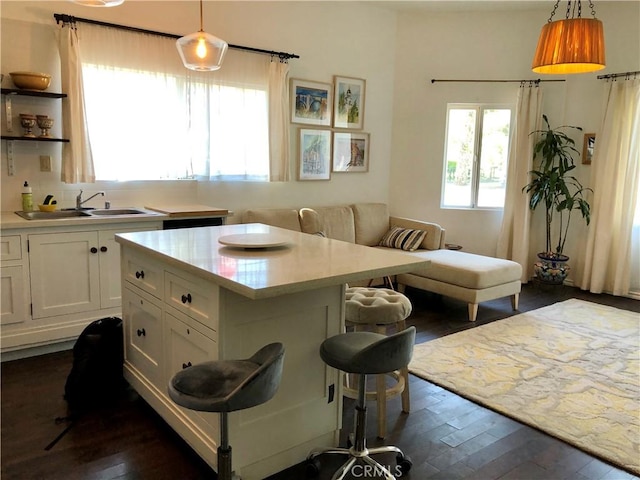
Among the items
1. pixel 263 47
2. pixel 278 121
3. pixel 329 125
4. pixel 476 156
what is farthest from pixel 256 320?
pixel 476 156

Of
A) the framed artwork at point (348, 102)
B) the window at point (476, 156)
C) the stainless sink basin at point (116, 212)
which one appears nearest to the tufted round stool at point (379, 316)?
the stainless sink basin at point (116, 212)

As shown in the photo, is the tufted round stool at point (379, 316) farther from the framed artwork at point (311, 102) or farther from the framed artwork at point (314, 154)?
the framed artwork at point (311, 102)

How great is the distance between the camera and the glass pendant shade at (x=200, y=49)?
9.13 ft

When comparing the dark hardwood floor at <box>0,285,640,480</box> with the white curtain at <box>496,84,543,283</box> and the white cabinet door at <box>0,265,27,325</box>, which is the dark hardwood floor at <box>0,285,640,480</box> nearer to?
the white cabinet door at <box>0,265,27,325</box>

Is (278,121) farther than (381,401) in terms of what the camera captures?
Yes

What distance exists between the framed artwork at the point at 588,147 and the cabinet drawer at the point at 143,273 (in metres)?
5.06

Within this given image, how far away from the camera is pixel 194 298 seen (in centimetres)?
209

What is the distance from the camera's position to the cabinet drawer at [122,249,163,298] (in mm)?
2414

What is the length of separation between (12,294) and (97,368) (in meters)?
0.91

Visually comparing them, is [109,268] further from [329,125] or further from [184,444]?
[329,125]

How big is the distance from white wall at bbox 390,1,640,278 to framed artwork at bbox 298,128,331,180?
111 cm

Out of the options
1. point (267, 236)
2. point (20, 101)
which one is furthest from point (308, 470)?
point (20, 101)

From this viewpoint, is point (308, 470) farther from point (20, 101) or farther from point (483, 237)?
point (483, 237)

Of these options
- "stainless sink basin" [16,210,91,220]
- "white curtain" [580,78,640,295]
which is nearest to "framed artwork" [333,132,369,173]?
"white curtain" [580,78,640,295]
